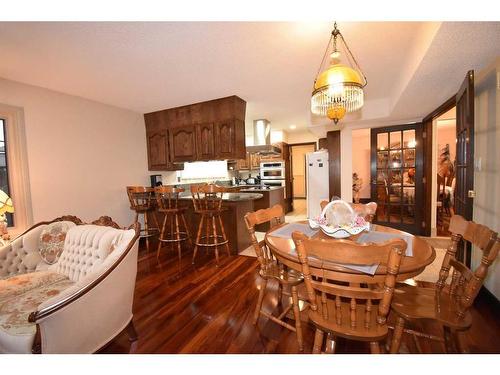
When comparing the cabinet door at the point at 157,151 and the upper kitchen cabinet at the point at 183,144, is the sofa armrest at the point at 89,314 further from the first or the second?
the cabinet door at the point at 157,151

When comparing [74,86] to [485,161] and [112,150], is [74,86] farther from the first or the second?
[485,161]

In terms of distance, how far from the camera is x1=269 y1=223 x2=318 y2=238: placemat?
1687 mm

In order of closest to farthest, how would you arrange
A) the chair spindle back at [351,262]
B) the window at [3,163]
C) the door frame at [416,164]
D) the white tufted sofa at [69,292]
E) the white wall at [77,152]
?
the chair spindle back at [351,262]
the white tufted sofa at [69,292]
the window at [3,163]
the white wall at [77,152]
the door frame at [416,164]

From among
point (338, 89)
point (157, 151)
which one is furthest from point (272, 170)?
point (338, 89)

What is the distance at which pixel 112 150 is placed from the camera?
365 centimetres

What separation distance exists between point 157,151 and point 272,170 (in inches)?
130

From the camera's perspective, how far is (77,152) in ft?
10.4

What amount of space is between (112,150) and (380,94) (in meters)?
4.49

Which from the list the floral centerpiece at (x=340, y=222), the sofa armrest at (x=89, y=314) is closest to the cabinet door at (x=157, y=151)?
the sofa armrest at (x=89, y=314)

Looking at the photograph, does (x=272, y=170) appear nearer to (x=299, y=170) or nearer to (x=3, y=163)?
(x=299, y=170)

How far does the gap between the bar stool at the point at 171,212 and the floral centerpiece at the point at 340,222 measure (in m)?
2.24

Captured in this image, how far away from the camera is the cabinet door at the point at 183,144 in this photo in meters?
3.85
